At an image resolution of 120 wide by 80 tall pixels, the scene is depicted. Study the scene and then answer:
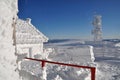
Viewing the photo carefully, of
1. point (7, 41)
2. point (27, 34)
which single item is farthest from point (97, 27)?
point (7, 41)

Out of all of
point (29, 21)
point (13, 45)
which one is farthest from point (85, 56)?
point (13, 45)

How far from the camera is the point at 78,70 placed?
22.3 m

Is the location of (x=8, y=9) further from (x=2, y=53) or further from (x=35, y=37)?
(x=35, y=37)

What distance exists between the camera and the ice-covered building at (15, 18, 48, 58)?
79.0 ft

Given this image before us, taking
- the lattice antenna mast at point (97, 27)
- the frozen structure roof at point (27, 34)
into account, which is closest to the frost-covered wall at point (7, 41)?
the frozen structure roof at point (27, 34)

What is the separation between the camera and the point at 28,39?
25.3 m

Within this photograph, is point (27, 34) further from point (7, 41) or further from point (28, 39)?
point (7, 41)

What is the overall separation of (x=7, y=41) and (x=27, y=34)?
22.5m

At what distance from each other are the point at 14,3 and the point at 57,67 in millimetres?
19708

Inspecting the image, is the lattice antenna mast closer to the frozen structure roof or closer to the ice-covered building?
the frozen structure roof

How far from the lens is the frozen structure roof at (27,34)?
24.0 meters

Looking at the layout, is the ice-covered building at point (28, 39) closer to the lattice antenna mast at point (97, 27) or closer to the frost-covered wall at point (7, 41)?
the frost-covered wall at point (7, 41)

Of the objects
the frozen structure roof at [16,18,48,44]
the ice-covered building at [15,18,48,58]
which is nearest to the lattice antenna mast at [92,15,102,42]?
the frozen structure roof at [16,18,48,44]

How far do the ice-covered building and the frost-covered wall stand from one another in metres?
20.3
